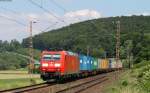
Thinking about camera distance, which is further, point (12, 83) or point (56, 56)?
point (56, 56)

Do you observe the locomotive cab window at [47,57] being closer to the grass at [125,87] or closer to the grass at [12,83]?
the grass at [12,83]

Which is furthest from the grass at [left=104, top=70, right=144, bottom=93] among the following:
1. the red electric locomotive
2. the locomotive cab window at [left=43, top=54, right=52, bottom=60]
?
the locomotive cab window at [left=43, top=54, right=52, bottom=60]

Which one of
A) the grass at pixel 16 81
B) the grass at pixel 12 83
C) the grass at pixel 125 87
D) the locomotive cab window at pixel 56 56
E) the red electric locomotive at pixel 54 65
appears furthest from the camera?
the locomotive cab window at pixel 56 56

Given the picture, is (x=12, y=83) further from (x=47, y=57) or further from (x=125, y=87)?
(x=125, y=87)

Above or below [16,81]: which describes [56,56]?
above

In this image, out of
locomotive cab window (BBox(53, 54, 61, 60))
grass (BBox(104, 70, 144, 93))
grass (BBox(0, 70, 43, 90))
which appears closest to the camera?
grass (BBox(104, 70, 144, 93))

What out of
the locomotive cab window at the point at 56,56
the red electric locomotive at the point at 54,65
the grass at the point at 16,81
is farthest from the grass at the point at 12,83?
the locomotive cab window at the point at 56,56

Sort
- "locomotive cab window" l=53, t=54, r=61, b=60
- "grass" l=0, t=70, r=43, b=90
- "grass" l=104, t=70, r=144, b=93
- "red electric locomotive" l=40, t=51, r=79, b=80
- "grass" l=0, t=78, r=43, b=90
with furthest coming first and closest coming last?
"locomotive cab window" l=53, t=54, r=61, b=60
"red electric locomotive" l=40, t=51, r=79, b=80
"grass" l=0, t=70, r=43, b=90
"grass" l=0, t=78, r=43, b=90
"grass" l=104, t=70, r=144, b=93

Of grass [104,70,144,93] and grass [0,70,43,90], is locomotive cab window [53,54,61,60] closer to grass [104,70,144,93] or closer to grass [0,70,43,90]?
grass [0,70,43,90]

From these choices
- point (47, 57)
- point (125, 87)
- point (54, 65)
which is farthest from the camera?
point (47, 57)

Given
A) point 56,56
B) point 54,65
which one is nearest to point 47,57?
point 56,56

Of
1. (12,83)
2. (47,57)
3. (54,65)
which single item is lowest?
(12,83)

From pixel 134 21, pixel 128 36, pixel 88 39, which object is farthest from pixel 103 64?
pixel 134 21

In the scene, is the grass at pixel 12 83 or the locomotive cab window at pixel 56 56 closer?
the grass at pixel 12 83
